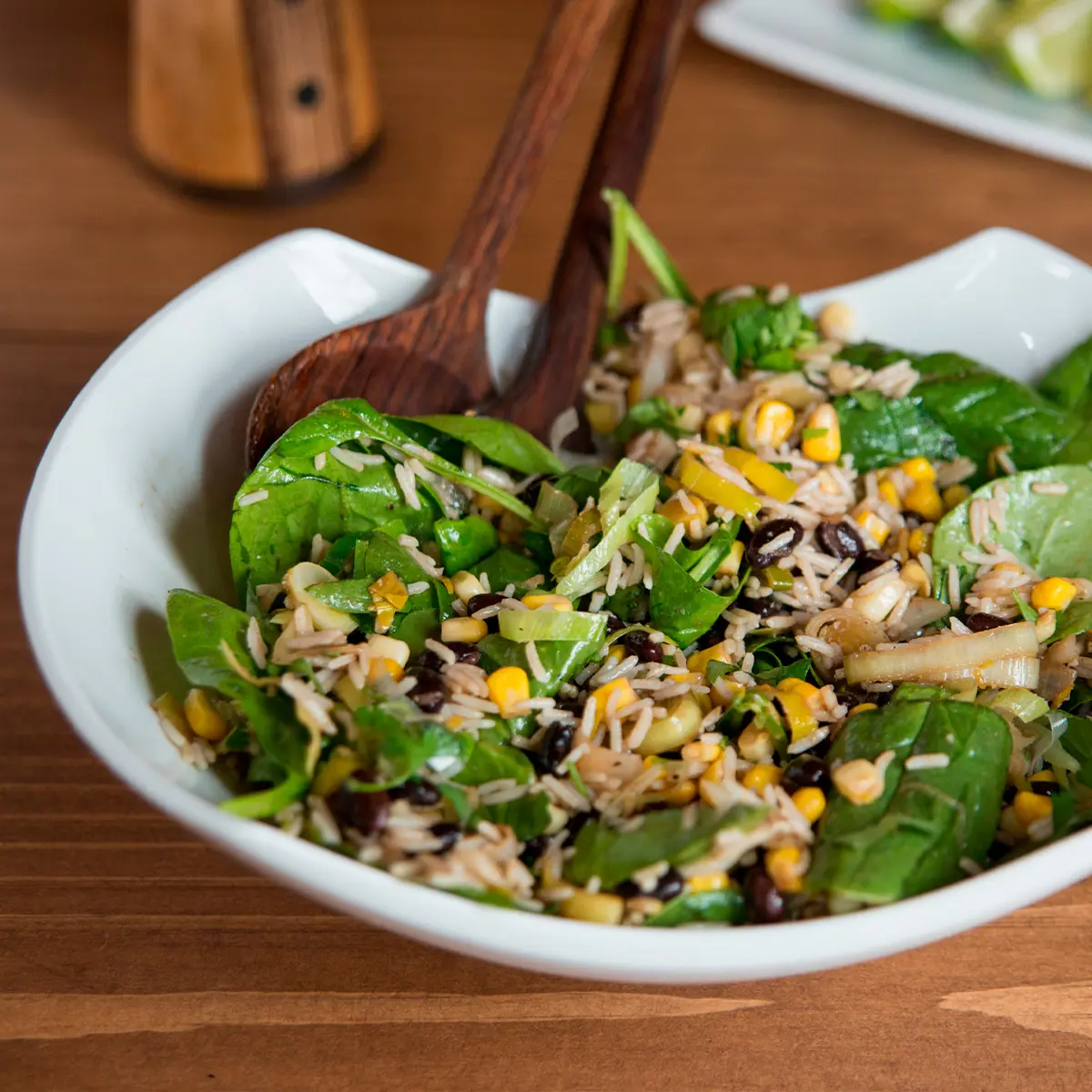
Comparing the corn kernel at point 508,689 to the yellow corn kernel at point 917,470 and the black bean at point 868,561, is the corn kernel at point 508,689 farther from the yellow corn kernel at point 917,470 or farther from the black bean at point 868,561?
the yellow corn kernel at point 917,470

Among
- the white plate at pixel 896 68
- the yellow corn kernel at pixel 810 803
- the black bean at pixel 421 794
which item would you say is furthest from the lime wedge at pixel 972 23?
the black bean at pixel 421 794

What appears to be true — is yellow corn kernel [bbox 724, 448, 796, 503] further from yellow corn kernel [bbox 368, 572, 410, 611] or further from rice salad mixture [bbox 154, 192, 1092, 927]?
yellow corn kernel [bbox 368, 572, 410, 611]

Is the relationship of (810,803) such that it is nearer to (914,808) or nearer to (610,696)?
(914,808)

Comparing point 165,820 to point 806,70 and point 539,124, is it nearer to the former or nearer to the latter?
point 539,124

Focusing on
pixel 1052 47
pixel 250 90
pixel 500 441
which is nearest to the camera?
pixel 500 441

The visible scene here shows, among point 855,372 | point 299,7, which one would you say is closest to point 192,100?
point 299,7

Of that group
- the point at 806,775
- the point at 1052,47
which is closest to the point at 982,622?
the point at 806,775

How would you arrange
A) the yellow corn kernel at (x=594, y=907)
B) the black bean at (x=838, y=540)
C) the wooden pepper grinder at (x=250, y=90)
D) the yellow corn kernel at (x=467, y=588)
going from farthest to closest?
the wooden pepper grinder at (x=250, y=90), the black bean at (x=838, y=540), the yellow corn kernel at (x=467, y=588), the yellow corn kernel at (x=594, y=907)
